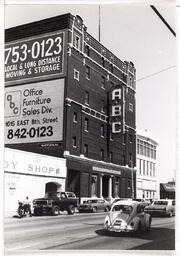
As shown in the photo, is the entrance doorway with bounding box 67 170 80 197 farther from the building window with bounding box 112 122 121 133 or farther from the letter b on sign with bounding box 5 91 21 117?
the letter b on sign with bounding box 5 91 21 117

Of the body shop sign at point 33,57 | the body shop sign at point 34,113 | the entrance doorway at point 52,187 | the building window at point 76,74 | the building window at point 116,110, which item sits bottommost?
the entrance doorway at point 52,187

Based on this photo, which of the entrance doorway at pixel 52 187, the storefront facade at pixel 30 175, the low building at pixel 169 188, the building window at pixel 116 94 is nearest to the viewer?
the low building at pixel 169 188

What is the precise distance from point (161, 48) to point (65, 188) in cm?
1630

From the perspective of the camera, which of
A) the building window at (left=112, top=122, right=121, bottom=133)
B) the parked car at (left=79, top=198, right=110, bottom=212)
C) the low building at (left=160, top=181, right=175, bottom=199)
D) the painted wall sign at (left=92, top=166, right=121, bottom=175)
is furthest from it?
the painted wall sign at (left=92, top=166, right=121, bottom=175)

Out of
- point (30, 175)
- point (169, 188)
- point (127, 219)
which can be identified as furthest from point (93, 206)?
point (127, 219)

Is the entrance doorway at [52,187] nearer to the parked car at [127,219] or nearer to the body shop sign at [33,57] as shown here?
the body shop sign at [33,57]

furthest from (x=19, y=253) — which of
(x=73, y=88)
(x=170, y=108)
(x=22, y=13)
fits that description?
(x=73, y=88)

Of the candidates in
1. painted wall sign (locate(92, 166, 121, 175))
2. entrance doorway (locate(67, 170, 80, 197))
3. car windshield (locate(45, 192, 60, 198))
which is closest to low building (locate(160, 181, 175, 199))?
car windshield (locate(45, 192, 60, 198))

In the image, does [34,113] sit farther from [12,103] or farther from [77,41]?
[77,41]

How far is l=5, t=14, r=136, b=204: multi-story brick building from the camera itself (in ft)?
64.8

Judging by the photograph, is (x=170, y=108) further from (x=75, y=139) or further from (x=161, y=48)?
(x=75, y=139)

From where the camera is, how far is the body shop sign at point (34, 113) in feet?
60.2

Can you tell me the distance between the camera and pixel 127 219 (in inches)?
599

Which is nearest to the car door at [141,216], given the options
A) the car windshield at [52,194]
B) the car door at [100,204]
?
the car windshield at [52,194]
